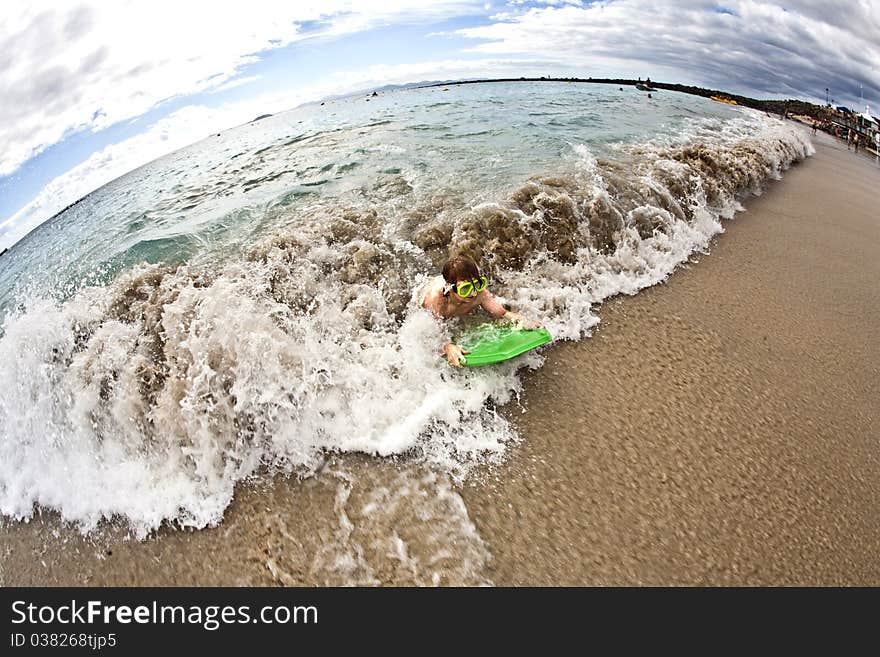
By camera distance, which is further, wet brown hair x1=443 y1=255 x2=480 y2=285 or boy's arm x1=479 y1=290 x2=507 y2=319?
boy's arm x1=479 y1=290 x2=507 y2=319

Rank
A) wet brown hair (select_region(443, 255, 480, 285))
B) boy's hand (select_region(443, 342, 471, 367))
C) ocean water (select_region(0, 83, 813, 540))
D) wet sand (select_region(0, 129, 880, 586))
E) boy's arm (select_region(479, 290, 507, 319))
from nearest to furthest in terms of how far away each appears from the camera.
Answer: wet sand (select_region(0, 129, 880, 586)), ocean water (select_region(0, 83, 813, 540)), boy's hand (select_region(443, 342, 471, 367)), wet brown hair (select_region(443, 255, 480, 285)), boy's arm (select_region(479, 290, 507, 319))

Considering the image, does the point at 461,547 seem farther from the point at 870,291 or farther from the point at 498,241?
the point at 870,291

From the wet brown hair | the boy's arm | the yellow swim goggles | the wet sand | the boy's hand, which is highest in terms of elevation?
the wet brown hair

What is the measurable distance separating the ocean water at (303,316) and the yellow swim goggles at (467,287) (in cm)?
42

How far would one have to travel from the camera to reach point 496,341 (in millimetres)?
4141

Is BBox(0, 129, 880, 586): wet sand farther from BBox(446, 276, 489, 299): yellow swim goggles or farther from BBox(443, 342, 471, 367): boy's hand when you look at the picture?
BBox(446, 276, 489, 299): yellow swim goggles

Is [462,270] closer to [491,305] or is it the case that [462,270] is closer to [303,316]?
[491,305]

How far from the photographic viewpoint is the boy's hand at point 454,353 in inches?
151

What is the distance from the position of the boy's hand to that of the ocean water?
131 mm

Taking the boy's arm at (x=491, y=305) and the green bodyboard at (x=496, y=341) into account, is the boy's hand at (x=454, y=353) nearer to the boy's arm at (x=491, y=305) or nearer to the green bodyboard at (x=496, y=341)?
the green bodyboard at (x=496, y=341)

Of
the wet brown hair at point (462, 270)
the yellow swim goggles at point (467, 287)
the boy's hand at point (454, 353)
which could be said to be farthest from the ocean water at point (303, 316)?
the wet brown hair at point (462, 270)

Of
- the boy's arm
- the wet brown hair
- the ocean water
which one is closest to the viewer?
the ocean water

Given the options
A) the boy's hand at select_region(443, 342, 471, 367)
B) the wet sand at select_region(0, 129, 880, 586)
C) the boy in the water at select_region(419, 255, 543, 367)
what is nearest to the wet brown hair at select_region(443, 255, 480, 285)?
the boy in the water at select_region(419, 255, 543, 367)

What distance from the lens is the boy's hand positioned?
3.82m
